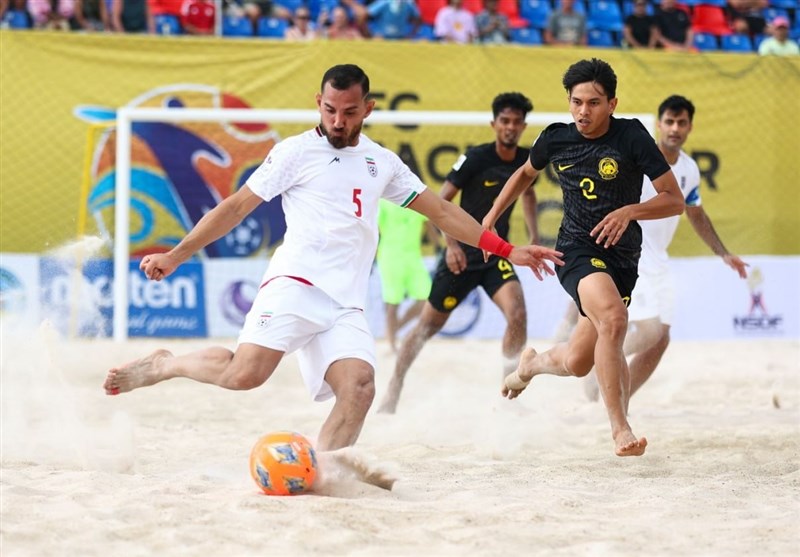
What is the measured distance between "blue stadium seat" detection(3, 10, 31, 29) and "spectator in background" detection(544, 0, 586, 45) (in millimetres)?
6513

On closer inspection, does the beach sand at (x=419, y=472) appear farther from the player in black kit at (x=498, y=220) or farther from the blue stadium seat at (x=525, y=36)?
the blue stadium seat at (x=525, y=36)

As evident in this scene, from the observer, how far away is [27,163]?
12.7 metres

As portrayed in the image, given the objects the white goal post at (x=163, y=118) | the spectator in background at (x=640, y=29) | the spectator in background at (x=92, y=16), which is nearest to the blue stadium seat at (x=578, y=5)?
the spectator in background at (x=640, y=29)

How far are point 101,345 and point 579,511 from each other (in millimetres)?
7590

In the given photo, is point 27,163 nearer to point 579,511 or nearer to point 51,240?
point 51,240

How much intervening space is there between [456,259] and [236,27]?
8.02m

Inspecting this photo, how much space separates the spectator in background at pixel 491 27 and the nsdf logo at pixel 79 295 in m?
5.71

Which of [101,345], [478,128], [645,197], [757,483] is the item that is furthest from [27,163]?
[757,483]

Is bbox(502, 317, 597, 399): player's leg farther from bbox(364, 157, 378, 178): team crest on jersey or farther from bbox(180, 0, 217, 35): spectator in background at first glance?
bbox(180, 0, 217, 35): spectator in background

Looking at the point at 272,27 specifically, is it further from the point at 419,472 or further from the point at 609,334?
the point at 609,334

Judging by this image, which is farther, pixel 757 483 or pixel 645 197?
pixel 645 197

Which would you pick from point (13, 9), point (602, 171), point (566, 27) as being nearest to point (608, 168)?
point (602, 171)

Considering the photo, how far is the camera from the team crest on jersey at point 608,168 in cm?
591

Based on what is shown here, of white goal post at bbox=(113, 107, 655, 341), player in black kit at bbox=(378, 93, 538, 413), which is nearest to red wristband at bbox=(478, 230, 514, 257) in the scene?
player in black kit at bbox=(378, 93, 538, 413)
